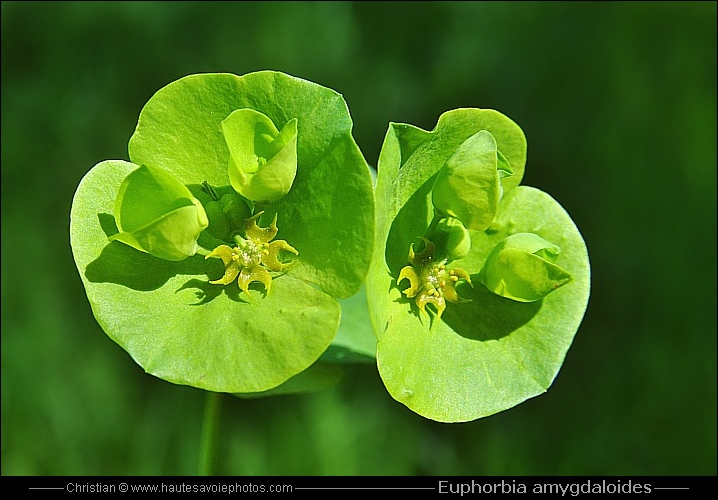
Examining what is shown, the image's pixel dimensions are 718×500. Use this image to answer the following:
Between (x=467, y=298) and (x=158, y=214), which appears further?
(x=467, y=298)

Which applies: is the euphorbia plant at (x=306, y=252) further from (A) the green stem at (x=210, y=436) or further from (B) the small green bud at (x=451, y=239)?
(A) the green stem at (x=210, y=436)

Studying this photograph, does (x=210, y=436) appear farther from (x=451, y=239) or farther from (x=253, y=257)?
(x=451, y=239)

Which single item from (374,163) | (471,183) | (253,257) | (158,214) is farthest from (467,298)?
(374,163)

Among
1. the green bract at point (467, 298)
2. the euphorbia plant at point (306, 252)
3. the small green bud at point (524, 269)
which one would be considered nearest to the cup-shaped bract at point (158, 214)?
the euphorbia plant at point (306, 252)

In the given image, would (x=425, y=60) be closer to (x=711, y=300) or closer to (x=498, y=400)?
(x=711, y=300)

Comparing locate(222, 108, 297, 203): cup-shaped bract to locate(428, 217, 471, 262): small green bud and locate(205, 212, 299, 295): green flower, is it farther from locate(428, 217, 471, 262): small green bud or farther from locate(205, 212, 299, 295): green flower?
locate(428, 217, 471, 262): small green bud
